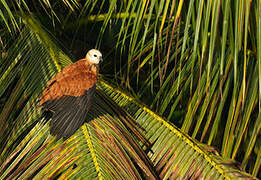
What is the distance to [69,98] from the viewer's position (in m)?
2.52

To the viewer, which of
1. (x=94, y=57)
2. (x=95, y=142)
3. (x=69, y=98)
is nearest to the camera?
(x=95, y=142)

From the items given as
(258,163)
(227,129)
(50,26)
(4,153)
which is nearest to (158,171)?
(227,129)

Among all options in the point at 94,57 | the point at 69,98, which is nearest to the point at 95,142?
the point at 69,98

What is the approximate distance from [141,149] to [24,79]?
1.01 m

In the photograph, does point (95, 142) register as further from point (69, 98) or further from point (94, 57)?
point (94, 57)

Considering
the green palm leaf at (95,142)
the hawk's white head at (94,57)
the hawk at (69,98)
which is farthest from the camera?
the hawk's white head at (94,57)

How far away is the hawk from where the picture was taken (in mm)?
2318

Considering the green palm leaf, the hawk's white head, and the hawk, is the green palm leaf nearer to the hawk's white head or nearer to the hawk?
the hawk

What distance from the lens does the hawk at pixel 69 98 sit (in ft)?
7.61

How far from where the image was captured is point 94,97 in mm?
2746

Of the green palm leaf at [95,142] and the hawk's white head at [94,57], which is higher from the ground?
the hawk's white head at [94,57]

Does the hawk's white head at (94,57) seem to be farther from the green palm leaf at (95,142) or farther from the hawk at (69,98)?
the green palm leaf at (95,142)

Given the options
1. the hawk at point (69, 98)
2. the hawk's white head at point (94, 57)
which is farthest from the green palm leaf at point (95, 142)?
the hawk's white head at point (94, 57)

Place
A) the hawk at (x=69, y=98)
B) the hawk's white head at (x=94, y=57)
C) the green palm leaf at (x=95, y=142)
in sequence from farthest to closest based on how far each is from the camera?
the hawk's white head at (x=94, y=57) < the hawk at (x=69, y=98) < the green palm leaf at (x=95, y=142)
